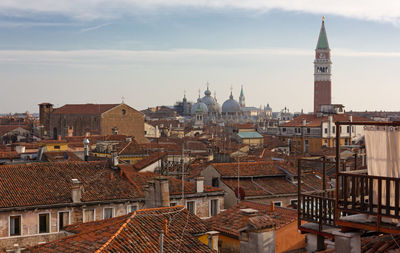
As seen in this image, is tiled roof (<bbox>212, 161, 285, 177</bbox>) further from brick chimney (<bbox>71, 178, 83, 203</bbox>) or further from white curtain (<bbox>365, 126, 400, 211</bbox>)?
white curtain (<bbox>365, 126, 400, 211</bbox>)

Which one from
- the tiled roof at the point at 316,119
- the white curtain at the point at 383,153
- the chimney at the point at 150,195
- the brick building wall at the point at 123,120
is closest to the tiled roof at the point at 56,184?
the chimney at the point at 150,195

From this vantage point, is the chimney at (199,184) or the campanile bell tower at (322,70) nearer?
the chimney at (199,184)

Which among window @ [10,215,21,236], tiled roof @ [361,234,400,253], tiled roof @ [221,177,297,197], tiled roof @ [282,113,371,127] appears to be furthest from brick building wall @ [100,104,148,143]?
tiled roof @ [361,234,400,253]

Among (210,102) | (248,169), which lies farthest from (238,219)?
(210,102)

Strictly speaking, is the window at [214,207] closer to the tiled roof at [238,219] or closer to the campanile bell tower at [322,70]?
the tiled roof at [238,219]

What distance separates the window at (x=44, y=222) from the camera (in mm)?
16078

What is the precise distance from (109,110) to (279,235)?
5232 cm

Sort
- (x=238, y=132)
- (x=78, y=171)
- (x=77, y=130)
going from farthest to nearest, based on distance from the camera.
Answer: (x=238, y=132)
(x=77, y=130)
(x=78, y=171)

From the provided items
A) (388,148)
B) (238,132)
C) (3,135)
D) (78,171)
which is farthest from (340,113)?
(388,148)

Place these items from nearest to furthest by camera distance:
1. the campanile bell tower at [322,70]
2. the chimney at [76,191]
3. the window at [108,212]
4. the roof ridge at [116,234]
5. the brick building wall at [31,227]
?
the roof ridge at [116,234] < the brick building wall at [31,227] < the chimney at [76,191] < the window at [108,212] < the campanile bell tower at [322,70]

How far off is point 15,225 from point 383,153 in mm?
13115

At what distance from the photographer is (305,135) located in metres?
58.4

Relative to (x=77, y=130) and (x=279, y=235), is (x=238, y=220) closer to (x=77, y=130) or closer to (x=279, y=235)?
(x=279, y=235)

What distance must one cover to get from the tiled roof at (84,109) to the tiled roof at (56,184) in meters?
45.1
